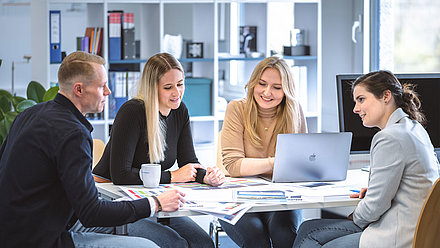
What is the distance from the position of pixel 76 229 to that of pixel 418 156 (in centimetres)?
146

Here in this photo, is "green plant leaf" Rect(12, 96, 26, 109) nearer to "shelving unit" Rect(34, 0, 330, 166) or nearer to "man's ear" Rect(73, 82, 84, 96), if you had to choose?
"shelving unit" Rect(34, 0, 330, 166)

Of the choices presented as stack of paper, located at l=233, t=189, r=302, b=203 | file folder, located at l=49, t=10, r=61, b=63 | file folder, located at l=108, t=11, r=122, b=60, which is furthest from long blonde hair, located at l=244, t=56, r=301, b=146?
file folder, located at l=49, t=10, r=61, b=63

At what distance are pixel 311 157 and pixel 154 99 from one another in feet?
2.36

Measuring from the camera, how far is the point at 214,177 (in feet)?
8.15

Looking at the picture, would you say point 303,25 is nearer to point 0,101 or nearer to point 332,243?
point 0,101

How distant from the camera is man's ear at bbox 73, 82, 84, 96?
6.46ft

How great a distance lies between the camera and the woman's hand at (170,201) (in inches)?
81.3

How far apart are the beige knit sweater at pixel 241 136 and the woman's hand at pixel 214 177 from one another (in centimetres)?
23

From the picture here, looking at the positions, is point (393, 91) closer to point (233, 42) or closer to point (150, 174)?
point (150, 174)

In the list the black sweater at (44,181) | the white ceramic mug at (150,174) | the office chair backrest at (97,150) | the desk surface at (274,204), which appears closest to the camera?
the black sweater at (44,181)

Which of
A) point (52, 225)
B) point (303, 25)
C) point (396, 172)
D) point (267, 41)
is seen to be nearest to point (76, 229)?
point (52, 225)

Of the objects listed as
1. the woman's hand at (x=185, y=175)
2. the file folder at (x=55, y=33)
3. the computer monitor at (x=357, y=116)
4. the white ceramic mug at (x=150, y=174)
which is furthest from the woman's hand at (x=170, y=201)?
the file folder at (x=55, y=33)

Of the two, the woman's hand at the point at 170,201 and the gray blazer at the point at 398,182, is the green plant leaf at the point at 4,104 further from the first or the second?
the gray blazer at the point at 398,182

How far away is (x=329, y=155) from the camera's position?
2539mm
